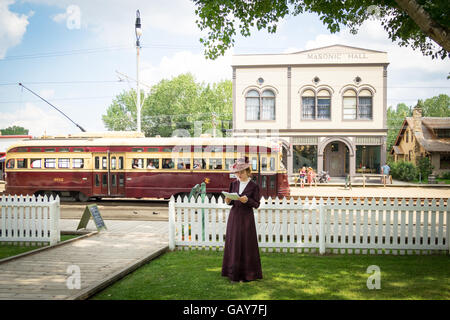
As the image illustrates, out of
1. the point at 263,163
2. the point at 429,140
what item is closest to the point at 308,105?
the point at 429,140

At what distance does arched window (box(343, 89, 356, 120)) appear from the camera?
3009cm

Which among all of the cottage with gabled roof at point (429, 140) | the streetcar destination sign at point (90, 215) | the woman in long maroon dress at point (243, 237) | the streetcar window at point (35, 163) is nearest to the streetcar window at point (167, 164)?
the streetcar destination sign at point (90, 215)

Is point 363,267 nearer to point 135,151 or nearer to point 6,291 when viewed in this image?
point 6,291

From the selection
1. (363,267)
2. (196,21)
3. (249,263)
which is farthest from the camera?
(196,21)

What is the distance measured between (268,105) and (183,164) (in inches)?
661

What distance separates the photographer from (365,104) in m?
30.1

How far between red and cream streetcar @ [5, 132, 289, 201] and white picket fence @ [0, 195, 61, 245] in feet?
24.2

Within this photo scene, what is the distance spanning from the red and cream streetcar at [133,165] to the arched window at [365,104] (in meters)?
17.3

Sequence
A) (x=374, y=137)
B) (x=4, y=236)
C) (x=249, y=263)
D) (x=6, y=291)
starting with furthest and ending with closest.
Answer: (x=374, y=137) < (x=4, y=236) < (x=249, y=263) < (x=6, y=291)

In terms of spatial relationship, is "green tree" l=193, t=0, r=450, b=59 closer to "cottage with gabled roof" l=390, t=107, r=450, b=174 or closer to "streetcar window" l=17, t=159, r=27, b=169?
"streetcar window" l=17, t=159, r=27, b=169

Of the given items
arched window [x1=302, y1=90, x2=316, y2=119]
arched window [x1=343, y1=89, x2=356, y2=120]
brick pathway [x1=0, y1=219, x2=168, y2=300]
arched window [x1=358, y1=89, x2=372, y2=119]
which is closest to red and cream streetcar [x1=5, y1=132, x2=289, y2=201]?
brick pathway [x1=0, y1=219, x2=168, y2=300]
